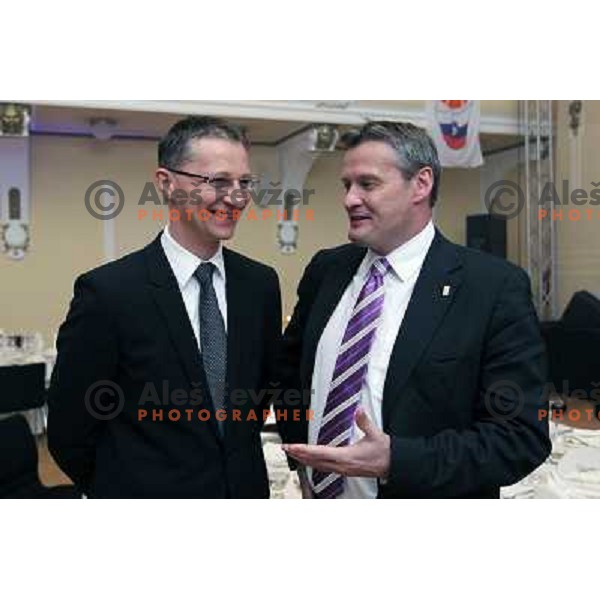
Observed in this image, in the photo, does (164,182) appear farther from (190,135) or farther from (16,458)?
(16,458)

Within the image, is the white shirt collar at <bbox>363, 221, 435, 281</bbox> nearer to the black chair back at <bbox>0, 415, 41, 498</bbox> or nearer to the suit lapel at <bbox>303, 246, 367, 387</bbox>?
the suit lapel at <bbox>303, 246, 367, 387</bbox>

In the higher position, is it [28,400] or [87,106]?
[87,106]

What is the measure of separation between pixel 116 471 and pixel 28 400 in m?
2.63

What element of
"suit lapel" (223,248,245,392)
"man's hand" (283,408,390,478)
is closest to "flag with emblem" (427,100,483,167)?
"suit lapel" (223,248,245,392)

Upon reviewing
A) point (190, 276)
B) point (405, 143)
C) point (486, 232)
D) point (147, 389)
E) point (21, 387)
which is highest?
point (486, 232)

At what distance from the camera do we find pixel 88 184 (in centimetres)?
824

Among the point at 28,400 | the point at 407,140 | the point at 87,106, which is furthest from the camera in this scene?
the point at 87,106

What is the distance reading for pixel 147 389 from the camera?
5.64 feet

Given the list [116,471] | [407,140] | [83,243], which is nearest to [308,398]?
[116,471]

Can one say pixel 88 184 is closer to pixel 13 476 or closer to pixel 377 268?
pixel 13 476

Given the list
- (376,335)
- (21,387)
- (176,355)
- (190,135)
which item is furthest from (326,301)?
(21,387)

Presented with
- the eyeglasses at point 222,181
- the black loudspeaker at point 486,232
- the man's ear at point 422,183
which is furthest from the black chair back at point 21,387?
the black loudspeaker at point 486,232

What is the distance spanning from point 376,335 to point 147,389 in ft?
1.77

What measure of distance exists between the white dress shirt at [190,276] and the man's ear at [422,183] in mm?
507
